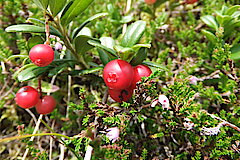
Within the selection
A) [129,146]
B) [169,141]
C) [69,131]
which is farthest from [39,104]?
[169,141]

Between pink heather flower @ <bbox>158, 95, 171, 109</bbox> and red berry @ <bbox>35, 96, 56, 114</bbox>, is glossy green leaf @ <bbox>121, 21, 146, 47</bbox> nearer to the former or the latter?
pink heather flower @ <bbox>158, 95, 171, 109</bbox>

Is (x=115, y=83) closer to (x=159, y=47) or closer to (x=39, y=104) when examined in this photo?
(x=39, y=104)

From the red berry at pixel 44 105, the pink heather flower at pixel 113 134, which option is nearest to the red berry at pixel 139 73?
the pink heather flower at pixel 113 134

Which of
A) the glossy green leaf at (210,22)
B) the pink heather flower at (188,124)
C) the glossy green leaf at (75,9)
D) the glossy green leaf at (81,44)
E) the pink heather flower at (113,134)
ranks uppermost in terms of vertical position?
the glossy green leaf at (75,9)

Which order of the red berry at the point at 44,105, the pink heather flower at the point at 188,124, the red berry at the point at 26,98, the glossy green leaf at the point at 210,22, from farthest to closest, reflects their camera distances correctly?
the glossy green leaf at the point at 210,22, the red berry at the point at 44,105, the red berry at the point at 26,98, the pink heather flower at the point at 188,124

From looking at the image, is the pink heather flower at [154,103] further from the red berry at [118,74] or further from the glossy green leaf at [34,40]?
the glossy green leaf at [34,40]

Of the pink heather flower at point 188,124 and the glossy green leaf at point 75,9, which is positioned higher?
the glossy green leaf at point 75,9

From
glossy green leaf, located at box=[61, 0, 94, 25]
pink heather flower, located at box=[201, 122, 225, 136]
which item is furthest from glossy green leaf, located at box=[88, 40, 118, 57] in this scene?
pink heather flower, located at box=[201, 122, 225, 136]
